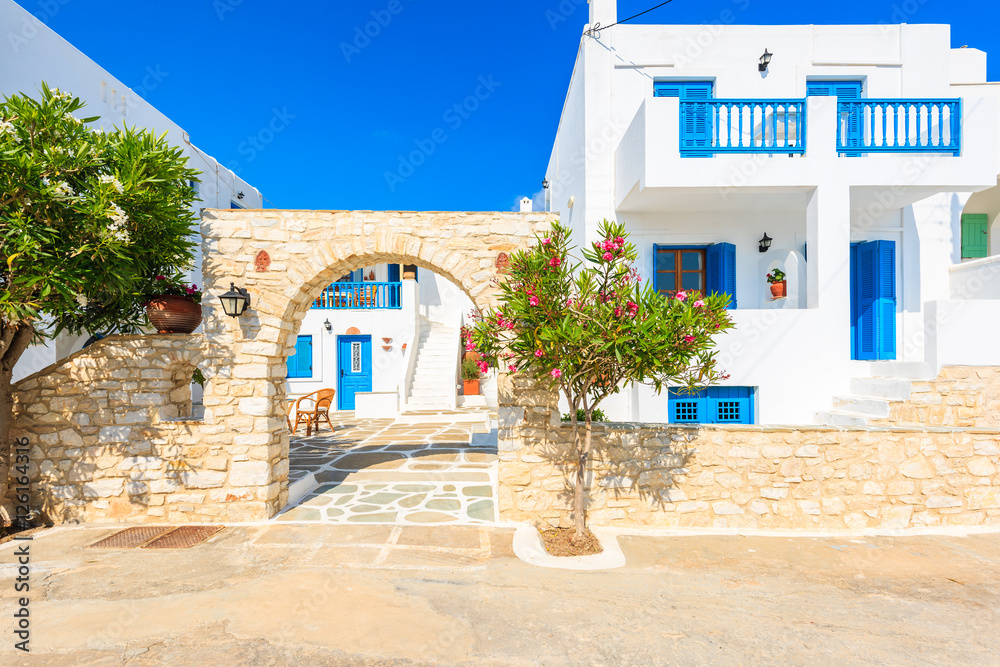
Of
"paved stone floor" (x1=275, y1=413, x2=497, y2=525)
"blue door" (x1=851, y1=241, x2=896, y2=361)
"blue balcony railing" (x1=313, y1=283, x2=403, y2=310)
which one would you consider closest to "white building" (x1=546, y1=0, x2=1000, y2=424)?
"blue door" (x1=851, y1=241, x2=896, y2=361)

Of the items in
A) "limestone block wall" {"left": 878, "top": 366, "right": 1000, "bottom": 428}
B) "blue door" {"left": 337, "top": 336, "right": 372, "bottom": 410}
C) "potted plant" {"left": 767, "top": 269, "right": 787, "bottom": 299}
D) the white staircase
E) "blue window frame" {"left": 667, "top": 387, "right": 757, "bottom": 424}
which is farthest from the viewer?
"blue door" {"left": 337, "top": 336, "right": 372, "bottom": 410}

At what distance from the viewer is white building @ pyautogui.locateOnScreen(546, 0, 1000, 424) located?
6.68 meters

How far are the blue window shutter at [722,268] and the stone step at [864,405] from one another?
2306 millimetres

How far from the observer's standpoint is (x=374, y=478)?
625cm

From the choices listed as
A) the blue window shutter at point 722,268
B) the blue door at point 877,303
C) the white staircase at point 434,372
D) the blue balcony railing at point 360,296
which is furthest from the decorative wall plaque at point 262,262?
the blue door at point 877,303

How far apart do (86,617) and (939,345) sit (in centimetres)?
952

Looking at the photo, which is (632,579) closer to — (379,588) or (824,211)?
(379,588)

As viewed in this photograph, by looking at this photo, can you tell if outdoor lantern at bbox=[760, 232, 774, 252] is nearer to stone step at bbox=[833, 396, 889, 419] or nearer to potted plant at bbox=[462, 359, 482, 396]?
stone step at bbox=[833, 396, 889, 419]

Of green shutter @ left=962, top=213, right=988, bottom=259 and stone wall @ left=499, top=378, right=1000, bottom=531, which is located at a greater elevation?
green shutter @ left=962, top=213, right=988, bottom=259

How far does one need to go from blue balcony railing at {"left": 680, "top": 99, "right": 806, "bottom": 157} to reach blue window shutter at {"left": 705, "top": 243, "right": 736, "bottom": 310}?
1660 mm


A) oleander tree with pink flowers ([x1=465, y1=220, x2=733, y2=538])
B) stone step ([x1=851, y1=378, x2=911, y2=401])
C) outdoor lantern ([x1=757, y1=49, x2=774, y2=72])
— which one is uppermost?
outdoor lantern ([x1=757, y1=49, x2=774, y2=72])

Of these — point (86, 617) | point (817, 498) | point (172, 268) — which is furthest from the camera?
point (172, 268)

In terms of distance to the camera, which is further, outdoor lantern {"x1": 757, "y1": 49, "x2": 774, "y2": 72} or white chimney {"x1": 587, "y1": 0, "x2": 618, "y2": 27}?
white chimney {"x1": 587, "y1": 0, "x2": 618, "y2": 27}

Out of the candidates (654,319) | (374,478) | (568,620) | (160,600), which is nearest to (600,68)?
(654,319)
